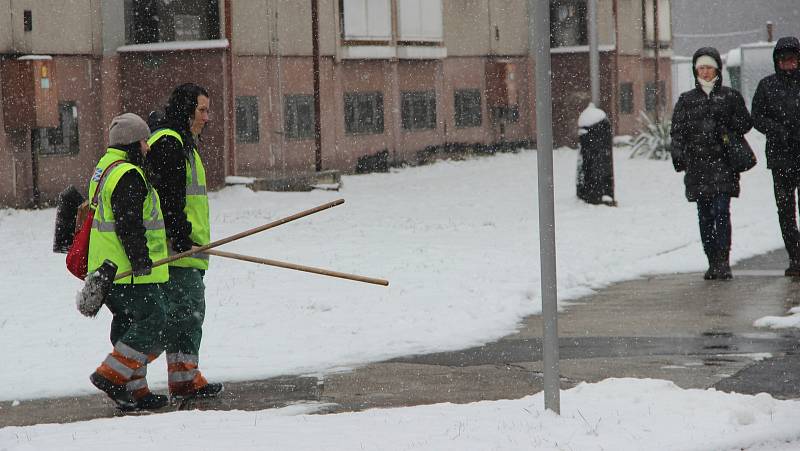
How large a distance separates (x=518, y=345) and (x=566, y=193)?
15.2m

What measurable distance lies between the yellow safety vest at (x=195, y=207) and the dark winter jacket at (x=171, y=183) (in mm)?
68

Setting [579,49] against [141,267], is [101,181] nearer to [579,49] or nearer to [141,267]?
[141,267]

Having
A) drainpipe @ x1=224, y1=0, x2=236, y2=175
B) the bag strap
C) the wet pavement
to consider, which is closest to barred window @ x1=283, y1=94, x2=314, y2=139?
drainpipe @ x1=224, y1=0, x2=236, y2=175

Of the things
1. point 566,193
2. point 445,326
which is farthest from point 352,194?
point 445,326

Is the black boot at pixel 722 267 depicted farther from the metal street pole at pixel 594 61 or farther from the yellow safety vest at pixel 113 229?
the metal street pole at pixel 594 61

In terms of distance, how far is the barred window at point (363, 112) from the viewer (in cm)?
3038

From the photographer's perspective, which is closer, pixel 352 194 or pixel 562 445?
pixel 562 445

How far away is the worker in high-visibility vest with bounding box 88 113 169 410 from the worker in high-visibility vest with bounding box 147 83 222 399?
123mm

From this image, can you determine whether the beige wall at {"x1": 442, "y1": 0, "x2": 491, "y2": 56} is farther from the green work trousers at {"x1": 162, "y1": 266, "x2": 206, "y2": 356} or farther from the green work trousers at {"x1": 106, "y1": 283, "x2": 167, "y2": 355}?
the green work trousers at {"x1": 106, "y1": 283, "x2": 167, "y2": 355}

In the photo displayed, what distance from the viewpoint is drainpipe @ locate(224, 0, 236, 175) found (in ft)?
82.7

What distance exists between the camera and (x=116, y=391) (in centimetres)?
730

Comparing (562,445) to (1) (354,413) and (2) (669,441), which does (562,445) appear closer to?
(2) (669,441)

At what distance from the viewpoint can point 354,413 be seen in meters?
6.81

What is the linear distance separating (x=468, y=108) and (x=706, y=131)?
23450 mm
